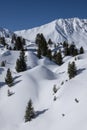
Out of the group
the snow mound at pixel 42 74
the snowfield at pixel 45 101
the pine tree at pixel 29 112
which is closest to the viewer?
the snowfield at pixel 45 101

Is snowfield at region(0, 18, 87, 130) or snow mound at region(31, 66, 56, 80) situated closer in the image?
snowfield at region(0, 18, 87, 130)

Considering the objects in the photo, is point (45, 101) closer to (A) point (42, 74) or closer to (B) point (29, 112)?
(B) point (29, 112)

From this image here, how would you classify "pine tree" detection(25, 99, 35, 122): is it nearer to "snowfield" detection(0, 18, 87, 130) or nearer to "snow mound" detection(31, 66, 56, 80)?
"snowfield" detection(0, 18, 87, 130)

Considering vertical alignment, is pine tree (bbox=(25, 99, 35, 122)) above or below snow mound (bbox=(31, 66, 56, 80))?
below

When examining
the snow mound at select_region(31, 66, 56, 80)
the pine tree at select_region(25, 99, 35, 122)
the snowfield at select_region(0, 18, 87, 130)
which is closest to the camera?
the snowfield at select_region(0, 18, 87, 130)

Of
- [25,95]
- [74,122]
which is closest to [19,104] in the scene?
[25,95]

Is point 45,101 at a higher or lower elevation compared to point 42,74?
lower

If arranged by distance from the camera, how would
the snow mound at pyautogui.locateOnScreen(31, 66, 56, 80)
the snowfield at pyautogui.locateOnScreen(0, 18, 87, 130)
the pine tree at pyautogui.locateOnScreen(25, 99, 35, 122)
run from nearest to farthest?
1. the snowfield at pyautogui.locateOnScreen(0, 18, 87, 130)
2. the pine tree at pyautogui.locateOnScreen(25, 99, 35, 122)
3. the snow mound at pyautogui.locateOnScreen(31, 66, 56, 80)

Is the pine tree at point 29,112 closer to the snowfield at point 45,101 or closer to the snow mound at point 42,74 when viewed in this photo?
the snowfield at point 45,101

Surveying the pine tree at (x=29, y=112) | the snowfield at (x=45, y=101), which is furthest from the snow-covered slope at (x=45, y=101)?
the pine tree at (x=29, y=112)

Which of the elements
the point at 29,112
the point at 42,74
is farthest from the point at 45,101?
the point at 42,74

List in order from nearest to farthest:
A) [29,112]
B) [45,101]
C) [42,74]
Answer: [29,112]
[45,101]
[42,74]

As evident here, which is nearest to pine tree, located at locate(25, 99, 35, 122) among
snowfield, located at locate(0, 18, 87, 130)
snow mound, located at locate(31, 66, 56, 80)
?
snowfield, located at locate(0, 18, 87, 130)

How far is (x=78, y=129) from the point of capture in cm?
5834
